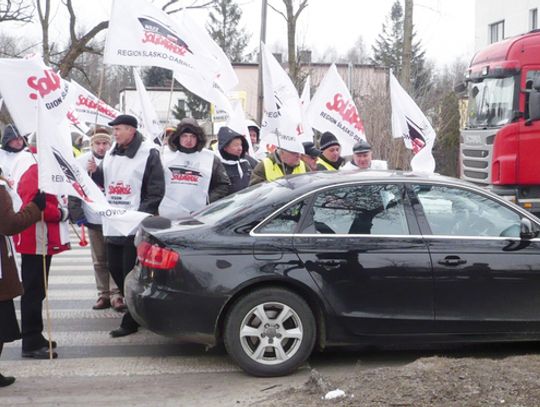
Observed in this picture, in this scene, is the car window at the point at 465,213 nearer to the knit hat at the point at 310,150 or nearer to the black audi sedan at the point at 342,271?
the black audi sedan at the point at 342,271

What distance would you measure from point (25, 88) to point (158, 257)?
6.63 ft

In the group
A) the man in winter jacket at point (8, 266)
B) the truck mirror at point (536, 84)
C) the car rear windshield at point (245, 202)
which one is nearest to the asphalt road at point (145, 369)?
the man in winter jacket at point (8, 266)

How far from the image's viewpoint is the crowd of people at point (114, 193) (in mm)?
5766

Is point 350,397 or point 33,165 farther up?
point 33,165

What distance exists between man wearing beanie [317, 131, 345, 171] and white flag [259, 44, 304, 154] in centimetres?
34

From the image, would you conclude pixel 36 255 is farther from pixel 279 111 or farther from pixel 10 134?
pixel 279 111

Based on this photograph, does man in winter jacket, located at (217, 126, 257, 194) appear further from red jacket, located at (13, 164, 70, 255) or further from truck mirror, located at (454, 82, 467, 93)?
truck mirror, located at (454, 82, 467, 93)

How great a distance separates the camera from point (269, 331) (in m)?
5.81

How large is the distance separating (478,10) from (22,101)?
1638 inches

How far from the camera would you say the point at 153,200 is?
23.4ft

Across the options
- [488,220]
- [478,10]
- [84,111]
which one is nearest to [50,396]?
[488,220]

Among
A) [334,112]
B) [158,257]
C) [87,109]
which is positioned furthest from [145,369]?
[87,109]

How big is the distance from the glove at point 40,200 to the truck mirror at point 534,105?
9944 mm

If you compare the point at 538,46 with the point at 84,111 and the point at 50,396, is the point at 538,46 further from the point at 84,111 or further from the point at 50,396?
the point at 50,396
